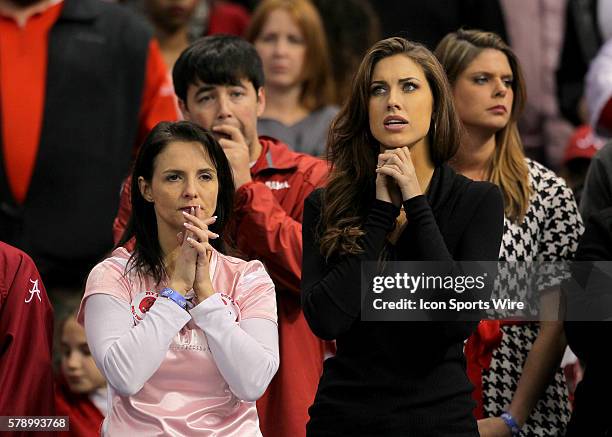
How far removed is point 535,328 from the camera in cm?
496

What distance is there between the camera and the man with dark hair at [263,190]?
4.71 metres

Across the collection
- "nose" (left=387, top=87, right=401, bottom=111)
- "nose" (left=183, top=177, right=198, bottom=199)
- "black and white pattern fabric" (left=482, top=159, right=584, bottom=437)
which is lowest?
"black and white pattern fabric" (left=482, top=159, right=584, bottom=437)

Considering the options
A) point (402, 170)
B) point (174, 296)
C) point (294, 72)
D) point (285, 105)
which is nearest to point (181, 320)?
point (174, 296)

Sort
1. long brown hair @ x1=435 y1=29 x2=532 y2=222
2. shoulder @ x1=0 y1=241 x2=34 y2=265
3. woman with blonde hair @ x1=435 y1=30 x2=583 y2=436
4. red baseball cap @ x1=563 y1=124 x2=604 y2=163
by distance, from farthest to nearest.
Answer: red baseball cap @ x1=563 y1=124 x2=604 y2=163, long brown hair @ x1=435 y1=29 x2=532 y2=222, woman with blonde hair @ x1=435 y1=30 x2=583 y2=436, shoulder @ x1=0 y1=241 x2=34 y2=265

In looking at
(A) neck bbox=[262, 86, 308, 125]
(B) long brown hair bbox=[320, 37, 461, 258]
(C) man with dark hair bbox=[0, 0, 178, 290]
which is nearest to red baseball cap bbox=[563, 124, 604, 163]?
(A) neck bbox=[262, 86, 308, 125]

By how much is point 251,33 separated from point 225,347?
2982 millimetres

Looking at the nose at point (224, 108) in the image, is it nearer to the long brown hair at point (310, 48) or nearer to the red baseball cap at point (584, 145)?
the long brown hair at point (310, 48)

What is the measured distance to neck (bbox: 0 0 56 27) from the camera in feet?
20.5

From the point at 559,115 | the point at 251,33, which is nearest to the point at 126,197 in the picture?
the point at 251,33

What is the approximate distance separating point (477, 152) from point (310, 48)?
64.2 inches

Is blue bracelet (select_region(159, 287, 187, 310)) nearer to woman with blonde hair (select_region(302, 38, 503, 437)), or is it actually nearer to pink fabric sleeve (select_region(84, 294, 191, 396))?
pink fabric sleeve (select_region(84, 294, 191, 396))

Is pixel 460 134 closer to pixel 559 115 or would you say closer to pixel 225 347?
pixel 225 347

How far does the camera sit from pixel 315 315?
405cm

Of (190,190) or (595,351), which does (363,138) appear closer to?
(190,190)
